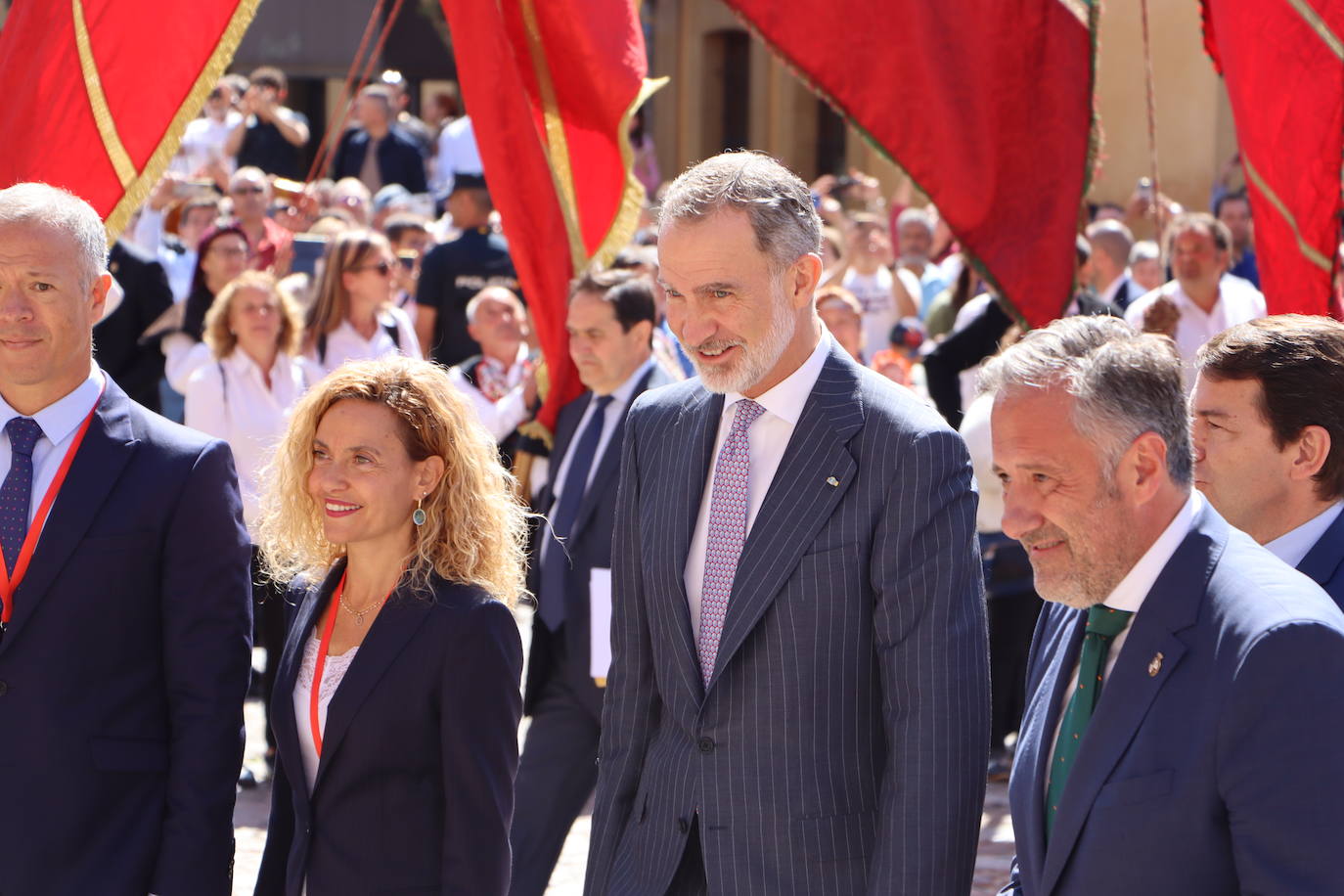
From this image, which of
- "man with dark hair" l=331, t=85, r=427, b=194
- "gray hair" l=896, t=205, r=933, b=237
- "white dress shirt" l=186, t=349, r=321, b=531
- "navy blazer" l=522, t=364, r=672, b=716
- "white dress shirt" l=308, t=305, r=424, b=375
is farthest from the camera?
"man with dark hair" l=331, t=85, r=427, b=194

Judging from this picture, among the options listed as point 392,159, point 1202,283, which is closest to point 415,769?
point 1202,283

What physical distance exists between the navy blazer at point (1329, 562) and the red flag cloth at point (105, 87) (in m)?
3.40

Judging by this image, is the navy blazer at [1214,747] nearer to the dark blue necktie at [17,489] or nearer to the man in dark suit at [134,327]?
the dark blue necktie at [17,489]

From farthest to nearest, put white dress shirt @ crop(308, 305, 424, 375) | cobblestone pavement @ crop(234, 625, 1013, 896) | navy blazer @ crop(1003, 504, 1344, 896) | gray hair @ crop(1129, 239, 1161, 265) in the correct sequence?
gray hair @ crop(1129, 239, 1161, 265) → white dress shirt @ crop(308, 305, 424, 375) → cobblestone pavement @ crop(234, 625, 1013, 896) → navy blazer @ crop(1003, 504, 1344, 896)

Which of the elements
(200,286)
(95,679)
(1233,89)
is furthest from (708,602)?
(200,286)

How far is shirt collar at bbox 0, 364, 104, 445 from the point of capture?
140 inches

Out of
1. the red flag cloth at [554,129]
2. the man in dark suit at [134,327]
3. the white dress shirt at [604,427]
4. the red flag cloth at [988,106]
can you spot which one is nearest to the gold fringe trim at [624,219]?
the red flag cloth at [554,129]

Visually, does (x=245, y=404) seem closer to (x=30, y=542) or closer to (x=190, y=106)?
(x=190, y=106)

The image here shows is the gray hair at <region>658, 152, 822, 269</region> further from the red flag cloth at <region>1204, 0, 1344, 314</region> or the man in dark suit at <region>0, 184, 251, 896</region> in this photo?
the red flag cloth at <region>1204, 0, 1344, 314</region>

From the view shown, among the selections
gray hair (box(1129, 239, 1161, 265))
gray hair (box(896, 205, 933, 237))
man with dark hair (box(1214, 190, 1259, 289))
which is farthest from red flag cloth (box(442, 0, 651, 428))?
gray hair (box(896, 205, 933, 237))

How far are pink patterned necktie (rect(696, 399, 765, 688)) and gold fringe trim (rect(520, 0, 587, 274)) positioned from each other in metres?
2.82

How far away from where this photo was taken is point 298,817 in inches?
133

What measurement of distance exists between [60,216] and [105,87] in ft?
6.05

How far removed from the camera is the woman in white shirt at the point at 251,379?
24.0 feet
